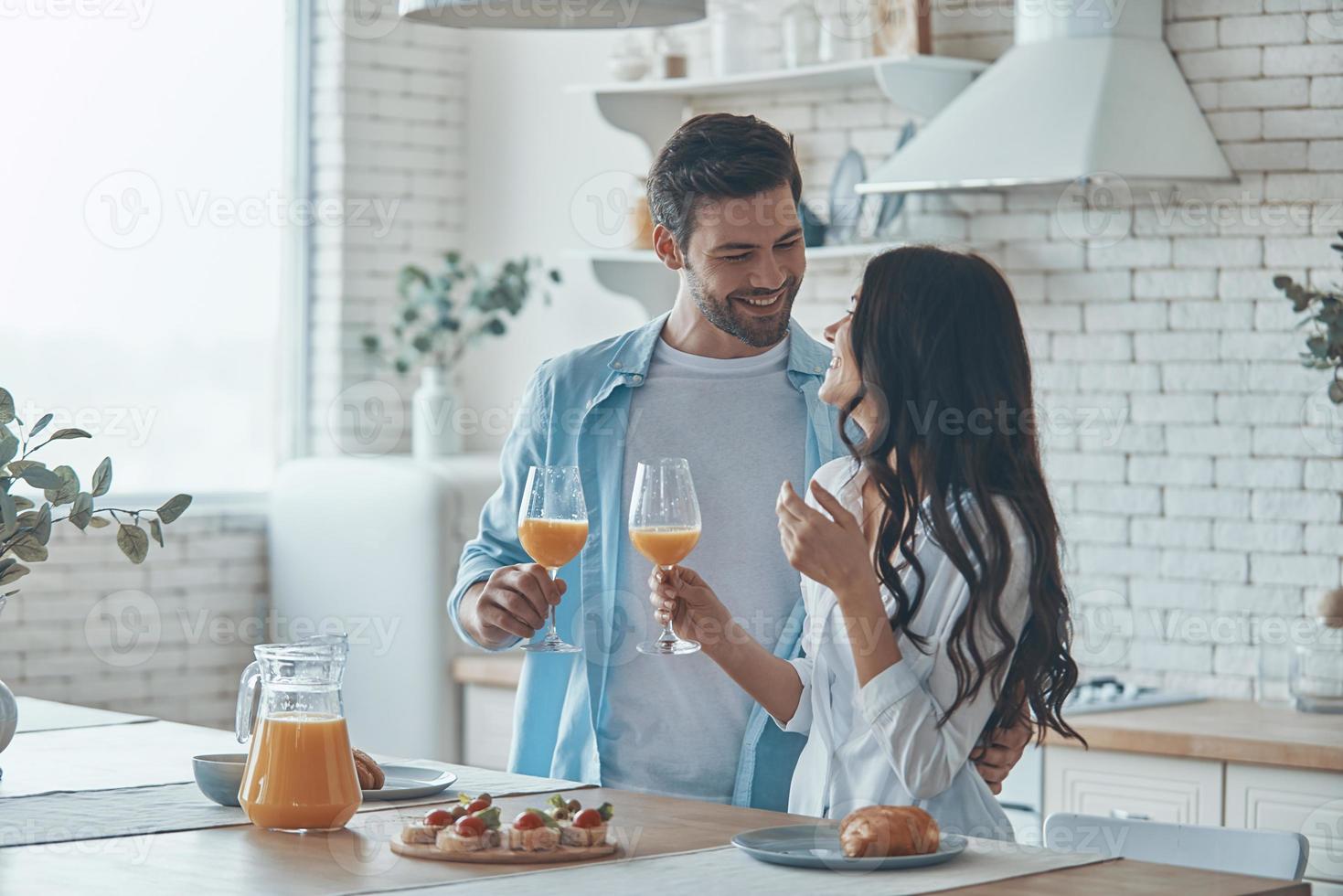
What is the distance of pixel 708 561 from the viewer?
2.88 metres

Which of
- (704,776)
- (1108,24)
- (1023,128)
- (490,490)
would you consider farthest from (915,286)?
(490,490)

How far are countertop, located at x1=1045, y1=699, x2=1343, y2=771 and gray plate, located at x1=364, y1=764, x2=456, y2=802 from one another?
171 centimetres

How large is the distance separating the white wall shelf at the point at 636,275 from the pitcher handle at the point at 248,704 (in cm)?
289

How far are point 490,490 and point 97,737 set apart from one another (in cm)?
218

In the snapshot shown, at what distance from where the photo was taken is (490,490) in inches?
198

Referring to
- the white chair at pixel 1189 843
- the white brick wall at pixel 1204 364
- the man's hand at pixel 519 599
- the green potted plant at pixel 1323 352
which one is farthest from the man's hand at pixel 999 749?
the white brick wall at pixel 1204 364

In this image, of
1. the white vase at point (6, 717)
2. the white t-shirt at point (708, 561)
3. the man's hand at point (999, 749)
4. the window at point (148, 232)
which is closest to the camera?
the man's hand at point (999, 749)

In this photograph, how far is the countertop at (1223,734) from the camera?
11.9ft

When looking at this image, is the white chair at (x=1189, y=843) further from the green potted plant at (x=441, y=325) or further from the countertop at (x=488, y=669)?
the green potted plant at (x=441, y=325)

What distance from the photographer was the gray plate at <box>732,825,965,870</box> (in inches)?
77.0

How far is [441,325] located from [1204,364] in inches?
86.5

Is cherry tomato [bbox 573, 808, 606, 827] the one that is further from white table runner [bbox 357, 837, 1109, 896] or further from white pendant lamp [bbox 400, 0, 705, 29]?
white pendant lamp [bbox 400, 0, 705, 29]

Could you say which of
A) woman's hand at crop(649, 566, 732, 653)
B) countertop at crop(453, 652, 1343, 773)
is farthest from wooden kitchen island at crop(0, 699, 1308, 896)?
countertop at crop(453, 652, 1343, 773)

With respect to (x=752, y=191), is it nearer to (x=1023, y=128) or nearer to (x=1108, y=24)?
(x=1023, y=128)
